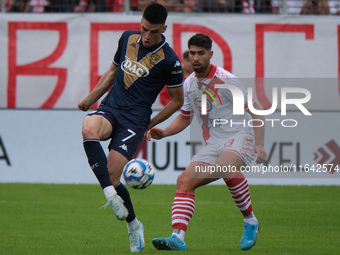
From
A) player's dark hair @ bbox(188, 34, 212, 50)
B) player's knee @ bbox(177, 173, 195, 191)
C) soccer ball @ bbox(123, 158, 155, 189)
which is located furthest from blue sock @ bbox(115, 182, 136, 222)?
player's dark hair @ bbox(188, 34, 212, 50)

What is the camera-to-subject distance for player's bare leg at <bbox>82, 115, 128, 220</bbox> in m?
6.66

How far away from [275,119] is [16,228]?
6.65 m

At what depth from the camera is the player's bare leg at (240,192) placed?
290 inches

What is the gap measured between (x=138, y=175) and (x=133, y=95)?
0.89 metres

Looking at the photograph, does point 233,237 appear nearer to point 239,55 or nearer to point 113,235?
point 113,235

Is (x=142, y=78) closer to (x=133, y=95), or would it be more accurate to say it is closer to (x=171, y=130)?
(x=133, y=95)

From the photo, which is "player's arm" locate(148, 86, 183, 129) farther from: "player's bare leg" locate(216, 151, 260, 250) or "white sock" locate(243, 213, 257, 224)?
"white sock" locate(243, 213, 257, 224)

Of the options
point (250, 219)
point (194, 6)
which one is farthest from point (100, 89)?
point (194, 6)

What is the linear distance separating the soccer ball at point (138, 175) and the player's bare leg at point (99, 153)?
0.92ft

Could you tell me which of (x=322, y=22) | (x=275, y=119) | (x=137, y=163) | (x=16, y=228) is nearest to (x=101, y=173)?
(x=137, y=163)

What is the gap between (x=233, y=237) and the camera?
27.8 feet

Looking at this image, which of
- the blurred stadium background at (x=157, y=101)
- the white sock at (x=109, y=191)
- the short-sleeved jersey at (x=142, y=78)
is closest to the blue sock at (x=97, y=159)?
the white sock at (x=109, y=191)

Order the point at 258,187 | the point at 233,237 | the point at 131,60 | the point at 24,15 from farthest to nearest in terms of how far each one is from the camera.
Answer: the point at 24,15 → the point at 258,187 → the point at 233,237 → the point at 131,60

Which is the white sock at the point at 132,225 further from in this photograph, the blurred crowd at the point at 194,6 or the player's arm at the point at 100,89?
the blurred crowd at the point at 194,6
